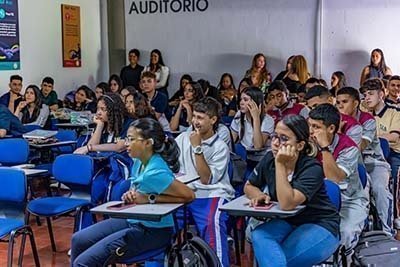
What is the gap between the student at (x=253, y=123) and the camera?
16.1 ft

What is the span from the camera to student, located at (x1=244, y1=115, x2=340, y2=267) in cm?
295

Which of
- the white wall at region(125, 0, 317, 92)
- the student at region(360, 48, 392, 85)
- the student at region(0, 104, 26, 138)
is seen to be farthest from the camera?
the white wall at region(125, 0, 317, 92)

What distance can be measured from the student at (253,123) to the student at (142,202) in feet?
5.55

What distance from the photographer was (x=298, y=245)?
3.01 metres

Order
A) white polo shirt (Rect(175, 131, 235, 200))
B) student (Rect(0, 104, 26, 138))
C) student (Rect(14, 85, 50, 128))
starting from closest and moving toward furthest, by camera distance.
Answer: white polo shirt (Rect(175, 131, 235, 200)) → student (Rect(0, 104, 26, 138)) → student (Rect(14, 85, 50, 128))

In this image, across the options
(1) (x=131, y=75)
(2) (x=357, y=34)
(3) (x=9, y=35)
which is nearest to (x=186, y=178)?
(3) (x=9, y=35)

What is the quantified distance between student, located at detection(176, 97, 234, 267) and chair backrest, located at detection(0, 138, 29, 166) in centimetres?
176

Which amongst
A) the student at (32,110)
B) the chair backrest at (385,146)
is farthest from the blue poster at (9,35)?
the chair backrest at (385,146)

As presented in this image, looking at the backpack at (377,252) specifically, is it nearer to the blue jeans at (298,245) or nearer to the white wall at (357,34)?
the blue jeans at (298,245)

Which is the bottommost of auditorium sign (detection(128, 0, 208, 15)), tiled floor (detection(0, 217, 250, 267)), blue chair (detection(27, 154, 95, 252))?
tiled floor (detection(0, 217, 250, 267))

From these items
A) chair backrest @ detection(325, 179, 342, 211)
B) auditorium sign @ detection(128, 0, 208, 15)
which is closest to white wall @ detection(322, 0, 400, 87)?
auditorium sign @ detection(128, 0, 208, 15)

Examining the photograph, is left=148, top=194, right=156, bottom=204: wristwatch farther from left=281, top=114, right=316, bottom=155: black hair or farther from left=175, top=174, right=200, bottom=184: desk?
left=281, top=114, right=316, bottom=155: black hair

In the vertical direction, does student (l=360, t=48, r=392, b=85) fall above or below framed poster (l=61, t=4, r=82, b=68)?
below

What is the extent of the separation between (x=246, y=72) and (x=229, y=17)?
942mm
